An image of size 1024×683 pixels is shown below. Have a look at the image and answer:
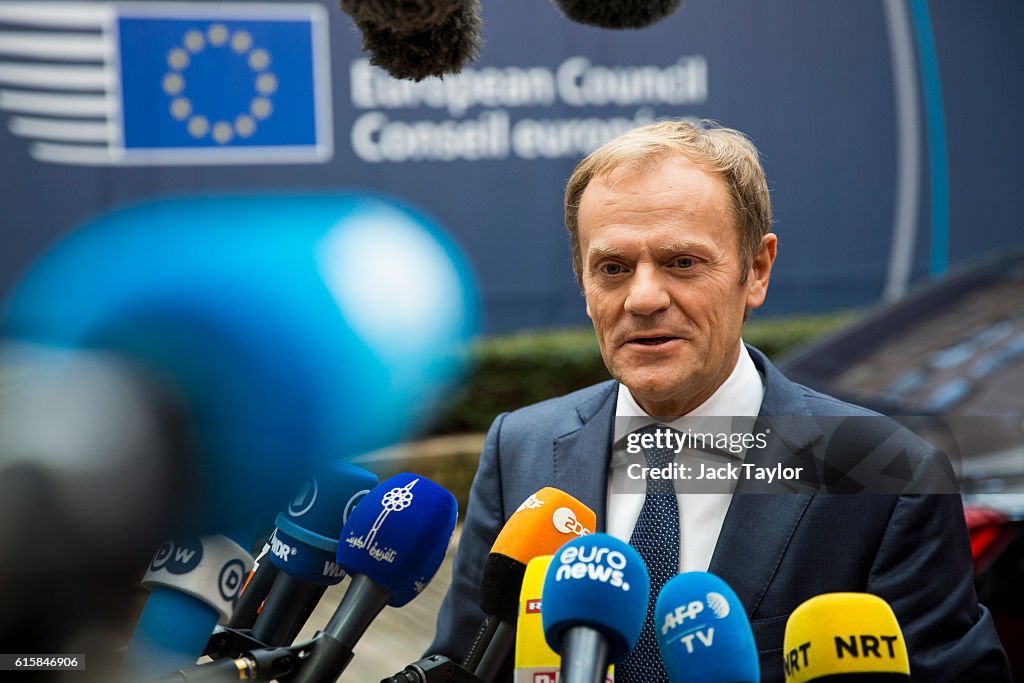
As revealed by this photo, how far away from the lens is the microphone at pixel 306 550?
4.57 ft

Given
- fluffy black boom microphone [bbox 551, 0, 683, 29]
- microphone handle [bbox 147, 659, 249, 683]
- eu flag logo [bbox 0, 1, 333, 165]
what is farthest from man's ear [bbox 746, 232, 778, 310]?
eu flag logo [bbox 0, 1, 333, 165]

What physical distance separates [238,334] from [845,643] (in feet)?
2.54

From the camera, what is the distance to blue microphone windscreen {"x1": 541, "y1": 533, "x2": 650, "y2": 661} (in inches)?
45.3

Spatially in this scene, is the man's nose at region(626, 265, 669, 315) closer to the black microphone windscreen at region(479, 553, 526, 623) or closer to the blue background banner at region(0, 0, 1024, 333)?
the black microphone windscreen at region(479, 553, 526, 623)

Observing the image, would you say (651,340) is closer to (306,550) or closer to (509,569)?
(509,569)

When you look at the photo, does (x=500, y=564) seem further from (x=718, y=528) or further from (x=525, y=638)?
(x=718, y=528)

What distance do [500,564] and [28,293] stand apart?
0.85m

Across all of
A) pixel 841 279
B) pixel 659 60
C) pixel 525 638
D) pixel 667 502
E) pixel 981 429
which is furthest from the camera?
pixel 841 279

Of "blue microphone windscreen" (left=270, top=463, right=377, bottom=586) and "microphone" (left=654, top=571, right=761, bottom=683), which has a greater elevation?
"blue microphone windscreen" (left=270, top=463, right=377, bottom=586)

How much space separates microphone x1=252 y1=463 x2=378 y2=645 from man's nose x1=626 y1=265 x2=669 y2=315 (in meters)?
0.53

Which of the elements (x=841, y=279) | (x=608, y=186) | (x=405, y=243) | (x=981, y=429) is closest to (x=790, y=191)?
(x=841, y=279)

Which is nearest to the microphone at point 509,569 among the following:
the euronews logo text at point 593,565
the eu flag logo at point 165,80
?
the euronews logo text at point 593,565

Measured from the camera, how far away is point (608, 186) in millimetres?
1855

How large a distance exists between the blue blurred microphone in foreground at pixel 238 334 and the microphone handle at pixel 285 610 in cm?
63
